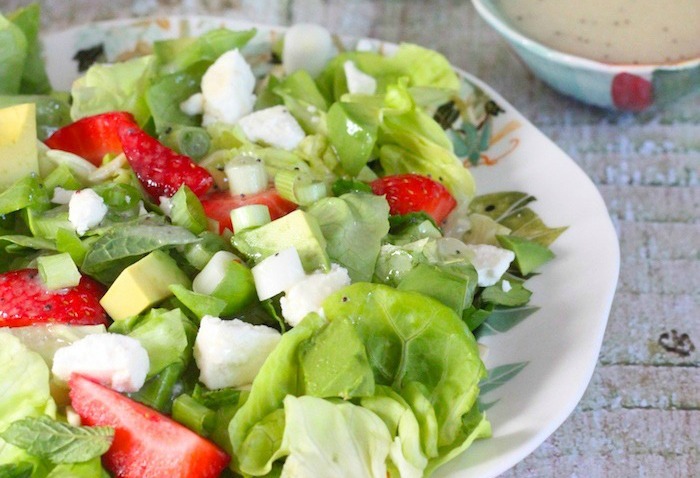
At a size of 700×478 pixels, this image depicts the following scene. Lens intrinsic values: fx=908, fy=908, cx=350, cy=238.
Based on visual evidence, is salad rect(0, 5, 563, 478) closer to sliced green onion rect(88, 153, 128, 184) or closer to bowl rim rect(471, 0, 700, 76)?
sliced green onion rect(88, 153, 128, 184)

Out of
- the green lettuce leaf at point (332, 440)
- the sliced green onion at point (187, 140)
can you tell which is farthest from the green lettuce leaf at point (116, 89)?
the green lettuce leaf at point (332, 440)

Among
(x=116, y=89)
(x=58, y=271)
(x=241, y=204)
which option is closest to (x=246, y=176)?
(x=241, y=204)

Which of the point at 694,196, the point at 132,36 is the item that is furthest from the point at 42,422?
the point at 694,196

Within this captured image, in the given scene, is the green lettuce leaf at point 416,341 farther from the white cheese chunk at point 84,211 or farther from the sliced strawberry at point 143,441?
the white cheese chunk at point 84,211

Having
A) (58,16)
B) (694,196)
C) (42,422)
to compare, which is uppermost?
(42,422)

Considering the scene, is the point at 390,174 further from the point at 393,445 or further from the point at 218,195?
the point at 393,445

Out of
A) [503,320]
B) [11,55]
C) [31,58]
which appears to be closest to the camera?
[503,320]

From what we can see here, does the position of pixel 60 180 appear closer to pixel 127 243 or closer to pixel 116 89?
pixel 127 243
